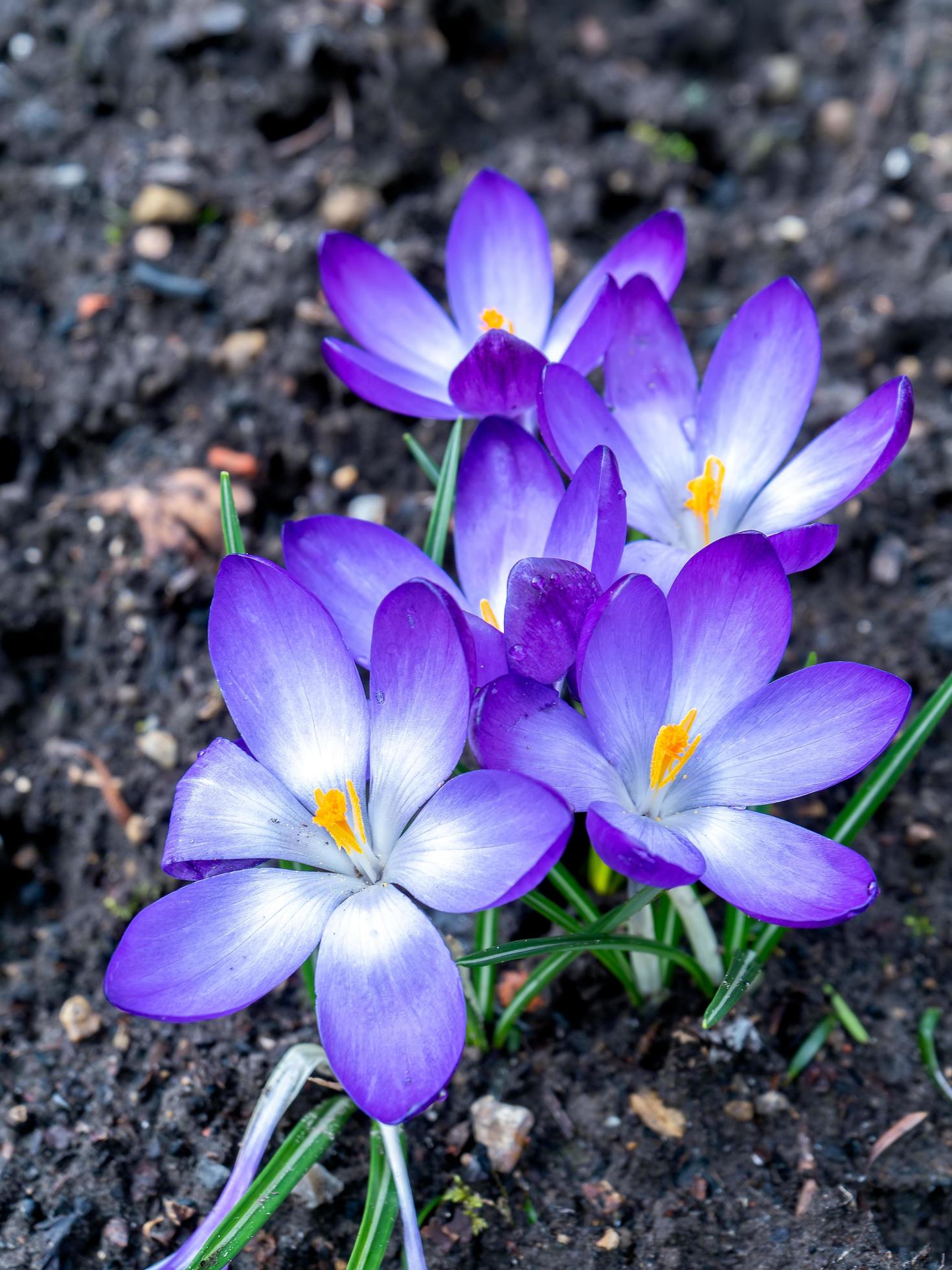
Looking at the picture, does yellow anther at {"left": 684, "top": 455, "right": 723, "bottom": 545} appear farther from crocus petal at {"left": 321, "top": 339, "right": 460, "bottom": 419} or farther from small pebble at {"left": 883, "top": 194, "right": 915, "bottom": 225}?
small pebble at {"left": 883, "top": 194, "right": 915, "bottom": 225}

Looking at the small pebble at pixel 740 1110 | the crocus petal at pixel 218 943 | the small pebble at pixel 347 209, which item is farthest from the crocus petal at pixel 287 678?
the small pebble at pixel 347 209

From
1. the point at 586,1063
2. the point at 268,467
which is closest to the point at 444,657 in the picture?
the point at 586,1063

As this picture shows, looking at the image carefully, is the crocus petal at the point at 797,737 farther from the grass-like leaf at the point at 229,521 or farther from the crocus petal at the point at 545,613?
the grass-like leaf at the point at 229,521

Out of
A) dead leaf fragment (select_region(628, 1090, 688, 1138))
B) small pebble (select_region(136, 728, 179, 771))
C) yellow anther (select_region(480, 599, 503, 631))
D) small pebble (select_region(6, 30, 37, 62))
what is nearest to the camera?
yellow anther (select_region(480, 599, 503, 631))

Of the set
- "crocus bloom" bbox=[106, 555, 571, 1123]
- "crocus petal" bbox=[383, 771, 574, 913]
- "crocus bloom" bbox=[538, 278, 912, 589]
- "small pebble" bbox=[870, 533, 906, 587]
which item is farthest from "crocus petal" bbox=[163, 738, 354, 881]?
"small pebble" bbox=[870, 533, 906, 587]

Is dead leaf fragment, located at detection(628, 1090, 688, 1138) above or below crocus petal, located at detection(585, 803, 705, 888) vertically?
below

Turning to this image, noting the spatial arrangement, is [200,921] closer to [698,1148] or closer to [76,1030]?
[76,1030]
